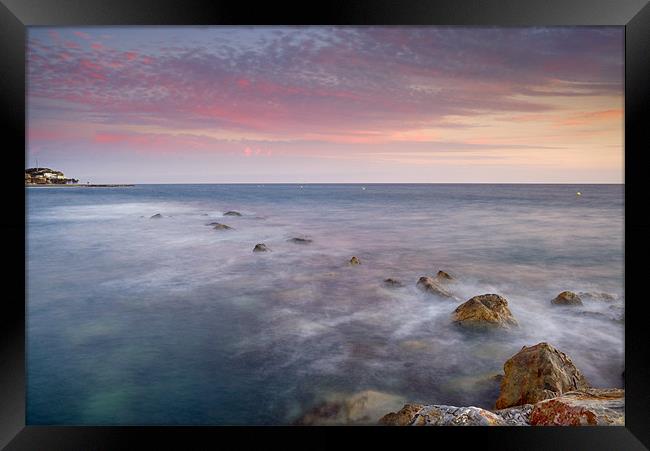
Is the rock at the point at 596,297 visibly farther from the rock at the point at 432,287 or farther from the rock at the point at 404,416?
the rock at the point at 404,416

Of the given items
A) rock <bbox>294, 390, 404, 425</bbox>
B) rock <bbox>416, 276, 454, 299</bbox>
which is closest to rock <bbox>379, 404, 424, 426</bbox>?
rock <bbox>294, 390, 404, 425</bbox>

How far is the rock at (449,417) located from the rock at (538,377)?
624mm

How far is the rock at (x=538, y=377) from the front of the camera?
3287 mm

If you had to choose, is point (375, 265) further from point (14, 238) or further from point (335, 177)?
point (14, 238)

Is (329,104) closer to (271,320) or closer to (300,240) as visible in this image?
(300,240)

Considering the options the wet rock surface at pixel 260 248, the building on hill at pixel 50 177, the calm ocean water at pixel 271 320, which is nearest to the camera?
the calm ocean water at pixel 271 320

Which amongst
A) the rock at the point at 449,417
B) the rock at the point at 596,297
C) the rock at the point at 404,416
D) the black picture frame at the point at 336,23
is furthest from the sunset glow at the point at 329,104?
the rock at the point at 404,416

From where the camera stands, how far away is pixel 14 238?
291cm

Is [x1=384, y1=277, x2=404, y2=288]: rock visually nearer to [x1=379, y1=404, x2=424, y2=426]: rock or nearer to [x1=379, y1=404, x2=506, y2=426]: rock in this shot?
[x1=379, y1=404, x2=424, y2=426]: rock

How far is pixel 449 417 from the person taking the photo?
9.66 ft

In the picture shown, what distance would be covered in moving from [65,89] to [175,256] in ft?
11.2

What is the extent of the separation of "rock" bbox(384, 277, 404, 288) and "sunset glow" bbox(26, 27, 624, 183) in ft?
8.92

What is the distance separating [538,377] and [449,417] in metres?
1.07

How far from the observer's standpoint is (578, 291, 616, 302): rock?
537 centimetres
